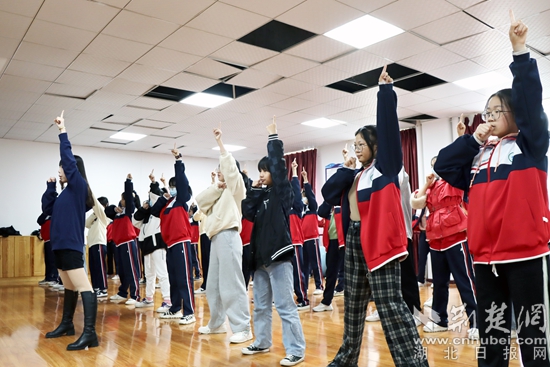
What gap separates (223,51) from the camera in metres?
5.05

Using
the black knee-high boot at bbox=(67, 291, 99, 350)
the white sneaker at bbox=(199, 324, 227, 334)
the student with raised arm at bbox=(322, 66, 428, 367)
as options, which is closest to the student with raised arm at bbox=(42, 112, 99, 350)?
the black knee-high boot at bbox=(67, 291, 99, 350)

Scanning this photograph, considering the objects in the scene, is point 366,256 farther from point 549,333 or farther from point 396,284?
point 549,333

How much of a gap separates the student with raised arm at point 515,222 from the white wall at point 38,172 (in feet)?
32.9

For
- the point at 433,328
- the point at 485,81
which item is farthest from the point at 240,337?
the point at 485,81

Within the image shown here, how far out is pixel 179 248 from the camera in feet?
→ 15.1

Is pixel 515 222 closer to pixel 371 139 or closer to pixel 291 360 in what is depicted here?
pixel 371 139

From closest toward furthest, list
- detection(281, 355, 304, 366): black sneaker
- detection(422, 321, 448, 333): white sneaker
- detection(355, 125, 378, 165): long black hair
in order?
detection(355, 125, 378, 165): long black hair
detection(281, 355, 304, 366): black sneaker
detection(422, 321, 448, 333): white sneaker

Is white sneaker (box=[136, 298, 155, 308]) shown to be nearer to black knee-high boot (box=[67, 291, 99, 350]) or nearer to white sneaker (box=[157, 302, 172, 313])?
white sneaker (box=[157, 302, 172, 313])

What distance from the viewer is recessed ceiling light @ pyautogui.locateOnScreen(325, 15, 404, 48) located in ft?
14.5

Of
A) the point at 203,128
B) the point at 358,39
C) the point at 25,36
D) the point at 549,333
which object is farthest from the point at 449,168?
the point at 203,128

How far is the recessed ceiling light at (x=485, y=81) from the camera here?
5.99m

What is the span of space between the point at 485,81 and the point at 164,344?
5305mm

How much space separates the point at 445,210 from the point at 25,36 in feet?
14.6

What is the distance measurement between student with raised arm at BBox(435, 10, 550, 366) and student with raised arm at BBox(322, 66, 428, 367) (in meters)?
0.35
